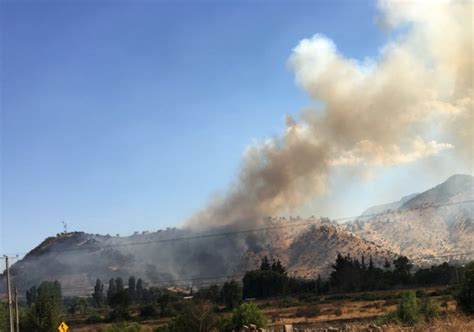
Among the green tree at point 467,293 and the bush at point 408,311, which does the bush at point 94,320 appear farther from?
the green tree at point 467,293

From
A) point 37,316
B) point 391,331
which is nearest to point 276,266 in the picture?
point 37,316

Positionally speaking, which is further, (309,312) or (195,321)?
(309,312)

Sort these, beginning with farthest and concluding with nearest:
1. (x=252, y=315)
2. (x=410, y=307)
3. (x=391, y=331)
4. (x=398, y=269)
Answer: (x=398, y=269), (x=252, y=315), (x=410, y=307), (x=391, y=331)

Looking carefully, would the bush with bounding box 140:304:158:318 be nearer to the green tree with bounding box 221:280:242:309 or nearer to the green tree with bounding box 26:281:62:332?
the green tree with bounding box 221:280:242:309

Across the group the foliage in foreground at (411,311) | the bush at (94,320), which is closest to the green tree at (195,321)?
the foliage in foreground at (411,311)

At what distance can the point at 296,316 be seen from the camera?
8925cm

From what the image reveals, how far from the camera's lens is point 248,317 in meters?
54.0

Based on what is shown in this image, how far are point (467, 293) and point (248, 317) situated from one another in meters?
19.2

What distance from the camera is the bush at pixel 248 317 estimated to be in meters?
53.5

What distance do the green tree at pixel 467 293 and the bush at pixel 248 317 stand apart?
56.8 feet

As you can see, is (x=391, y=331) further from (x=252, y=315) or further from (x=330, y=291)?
(x=330, y=291)

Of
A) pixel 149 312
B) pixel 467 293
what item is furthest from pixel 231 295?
pixel 467 293

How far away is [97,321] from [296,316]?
45101mm

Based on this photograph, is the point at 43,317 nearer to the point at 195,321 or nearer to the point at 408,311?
the point at 195,321
